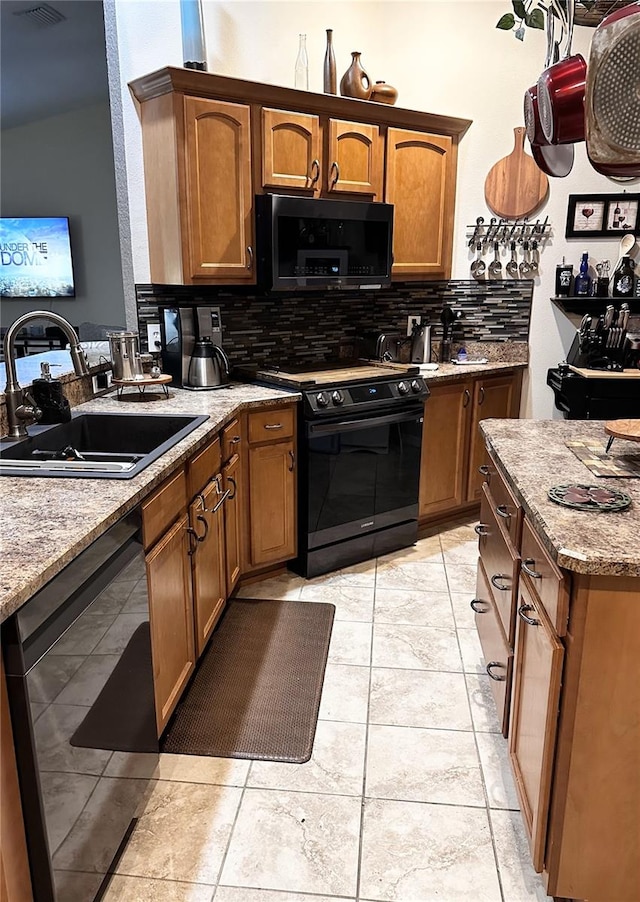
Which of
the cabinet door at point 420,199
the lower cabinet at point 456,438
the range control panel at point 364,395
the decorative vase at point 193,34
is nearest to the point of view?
the decorative vase at point 193,34

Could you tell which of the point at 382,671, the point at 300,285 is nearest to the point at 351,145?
the point at 300,285

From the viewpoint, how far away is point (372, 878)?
5.31ft

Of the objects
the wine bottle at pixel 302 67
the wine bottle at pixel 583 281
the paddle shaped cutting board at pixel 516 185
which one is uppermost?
the wine bottle at pixel 302 67

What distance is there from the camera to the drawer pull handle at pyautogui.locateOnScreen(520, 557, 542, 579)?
1527 mm

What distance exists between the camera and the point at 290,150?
3094mm

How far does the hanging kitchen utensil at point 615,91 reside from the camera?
1.16 meters

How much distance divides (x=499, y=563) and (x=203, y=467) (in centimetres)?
104

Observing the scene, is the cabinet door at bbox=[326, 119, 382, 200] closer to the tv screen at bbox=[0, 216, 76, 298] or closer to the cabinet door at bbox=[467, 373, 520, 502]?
the cabinet door at bbox=[467, 373, 520, 502]

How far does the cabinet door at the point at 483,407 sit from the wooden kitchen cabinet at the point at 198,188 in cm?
152

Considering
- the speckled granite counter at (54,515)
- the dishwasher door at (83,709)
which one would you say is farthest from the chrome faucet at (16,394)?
the dishwasher door at (83,709)

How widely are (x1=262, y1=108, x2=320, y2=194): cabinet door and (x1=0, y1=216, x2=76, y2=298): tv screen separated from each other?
11.1 feet

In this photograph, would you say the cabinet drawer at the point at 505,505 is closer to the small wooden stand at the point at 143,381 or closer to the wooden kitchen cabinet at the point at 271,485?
the wooden kitchen cabinet at the point at 271,485

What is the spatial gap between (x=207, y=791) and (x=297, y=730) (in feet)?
1.21

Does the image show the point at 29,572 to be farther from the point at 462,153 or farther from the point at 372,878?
the point at 462,153
